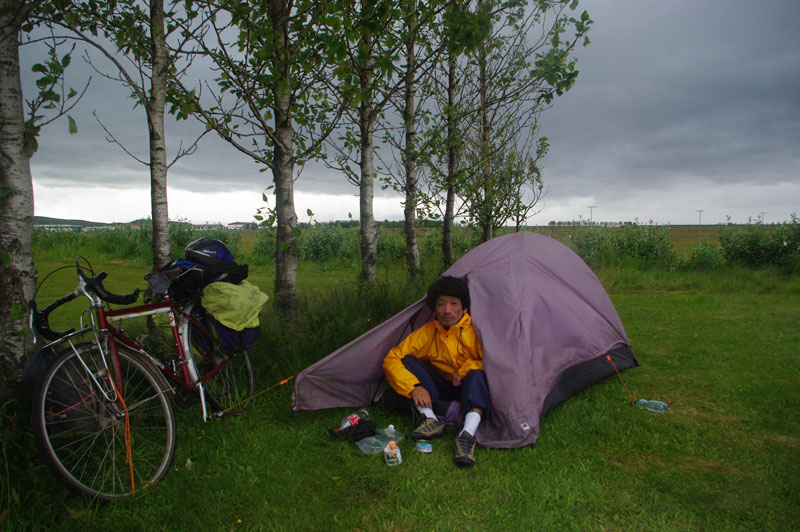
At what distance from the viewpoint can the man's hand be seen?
12.8 feet

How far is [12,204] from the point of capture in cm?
323

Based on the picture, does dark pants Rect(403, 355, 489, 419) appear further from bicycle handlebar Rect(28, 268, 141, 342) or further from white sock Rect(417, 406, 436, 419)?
bicycle handlebar Rect(28, 268, 141, 342)

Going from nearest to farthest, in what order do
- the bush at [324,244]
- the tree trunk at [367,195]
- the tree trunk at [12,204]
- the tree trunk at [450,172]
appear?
the tree trunk at [12,204] < the tree trunk at [367,195] < the tree trunk at [450,172] < the bush at [324,244]

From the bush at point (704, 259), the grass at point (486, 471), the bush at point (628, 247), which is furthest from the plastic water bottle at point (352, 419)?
the bush at point (704, 259)

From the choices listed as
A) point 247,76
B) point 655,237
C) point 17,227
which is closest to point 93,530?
point 17,227

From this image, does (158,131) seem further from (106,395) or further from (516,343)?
(516,343)

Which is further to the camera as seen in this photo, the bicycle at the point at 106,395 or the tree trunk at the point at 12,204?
the tree trunk at the point at 12,204

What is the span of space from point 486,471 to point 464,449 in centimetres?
22

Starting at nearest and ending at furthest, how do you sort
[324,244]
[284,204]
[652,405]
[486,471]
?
[486,471], [652,405], [284,204], [324,244]

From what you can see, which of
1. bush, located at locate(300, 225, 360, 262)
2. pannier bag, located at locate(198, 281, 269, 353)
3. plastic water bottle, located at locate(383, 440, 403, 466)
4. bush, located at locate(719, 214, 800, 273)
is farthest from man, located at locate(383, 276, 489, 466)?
bush, located at locate(300, 225, 360, 262)

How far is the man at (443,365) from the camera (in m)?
3.85

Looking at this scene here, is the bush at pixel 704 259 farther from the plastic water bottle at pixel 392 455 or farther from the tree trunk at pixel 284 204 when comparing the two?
the plastic water bottle at pixel 392 455

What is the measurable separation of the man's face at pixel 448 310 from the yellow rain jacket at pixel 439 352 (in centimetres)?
6

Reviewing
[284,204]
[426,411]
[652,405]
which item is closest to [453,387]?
[426,411]
